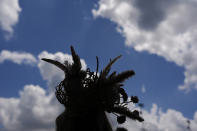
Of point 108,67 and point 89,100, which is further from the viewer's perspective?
point 108,67

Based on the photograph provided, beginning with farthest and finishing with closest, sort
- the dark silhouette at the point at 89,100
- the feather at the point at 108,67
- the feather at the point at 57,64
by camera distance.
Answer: the feather at the point at 57,64
the feather at the point at 108,67
the dark silhouette at the point at 89,100

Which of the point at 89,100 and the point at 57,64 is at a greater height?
the point at 57,64

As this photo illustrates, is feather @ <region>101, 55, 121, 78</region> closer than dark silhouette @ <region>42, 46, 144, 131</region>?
No

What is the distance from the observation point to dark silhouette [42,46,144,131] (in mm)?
5026

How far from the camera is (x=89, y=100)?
16.8 ft

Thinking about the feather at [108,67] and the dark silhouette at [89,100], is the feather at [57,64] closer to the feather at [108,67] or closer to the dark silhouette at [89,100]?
the dark silhouette at [89,100]

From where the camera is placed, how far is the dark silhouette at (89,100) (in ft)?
16.5

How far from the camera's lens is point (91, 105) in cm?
511

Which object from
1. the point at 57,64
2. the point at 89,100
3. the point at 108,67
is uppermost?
the point at 57,64

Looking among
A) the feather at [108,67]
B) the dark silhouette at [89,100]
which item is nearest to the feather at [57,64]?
the dark silhouette at [89,100]

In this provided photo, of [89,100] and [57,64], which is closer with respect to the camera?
[89,100]

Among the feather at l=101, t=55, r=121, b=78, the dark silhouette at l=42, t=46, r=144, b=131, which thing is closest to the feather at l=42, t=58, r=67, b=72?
the dark silhouette at l=42, t=46, r=144, b=131

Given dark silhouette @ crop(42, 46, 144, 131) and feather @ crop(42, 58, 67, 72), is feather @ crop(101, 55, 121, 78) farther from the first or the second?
feather @ crop(42, 58, 67, 72)

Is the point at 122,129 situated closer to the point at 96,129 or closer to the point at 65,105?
the point at 96,129
